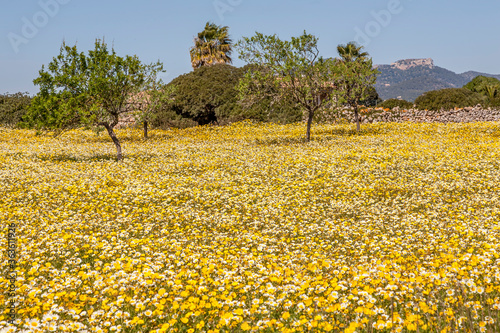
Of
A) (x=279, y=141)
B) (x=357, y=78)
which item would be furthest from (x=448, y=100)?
(x=279, y=141)

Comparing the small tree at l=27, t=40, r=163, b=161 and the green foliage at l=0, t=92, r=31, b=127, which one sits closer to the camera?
the small tree at l=27, t=40, r=163, b=161

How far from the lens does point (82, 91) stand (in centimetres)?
2505

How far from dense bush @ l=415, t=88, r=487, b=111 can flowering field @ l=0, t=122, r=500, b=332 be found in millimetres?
21278

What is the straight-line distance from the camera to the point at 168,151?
30281 millimetres

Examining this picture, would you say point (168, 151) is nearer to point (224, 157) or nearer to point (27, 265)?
point (224, 157)

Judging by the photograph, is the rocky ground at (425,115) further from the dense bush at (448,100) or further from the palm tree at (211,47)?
the palm tree at (211,47)

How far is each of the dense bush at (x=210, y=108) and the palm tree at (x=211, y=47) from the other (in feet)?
61.2

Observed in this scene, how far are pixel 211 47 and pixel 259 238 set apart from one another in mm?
59948

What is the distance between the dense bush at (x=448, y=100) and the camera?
49.8m

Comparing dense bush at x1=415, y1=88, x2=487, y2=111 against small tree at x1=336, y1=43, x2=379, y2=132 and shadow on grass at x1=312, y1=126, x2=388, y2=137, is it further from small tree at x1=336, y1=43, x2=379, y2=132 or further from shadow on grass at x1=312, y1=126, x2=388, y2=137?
small tree at x1=336, y1=43, x2=379, y2=132

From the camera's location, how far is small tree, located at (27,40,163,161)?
78.5 ft

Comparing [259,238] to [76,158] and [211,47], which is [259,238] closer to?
[76,158]

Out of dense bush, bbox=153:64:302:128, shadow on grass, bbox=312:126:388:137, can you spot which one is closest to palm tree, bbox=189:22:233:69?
dense bush, bbox=153:64:302:128

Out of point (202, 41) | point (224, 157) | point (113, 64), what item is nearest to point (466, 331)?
point (224, 157)
